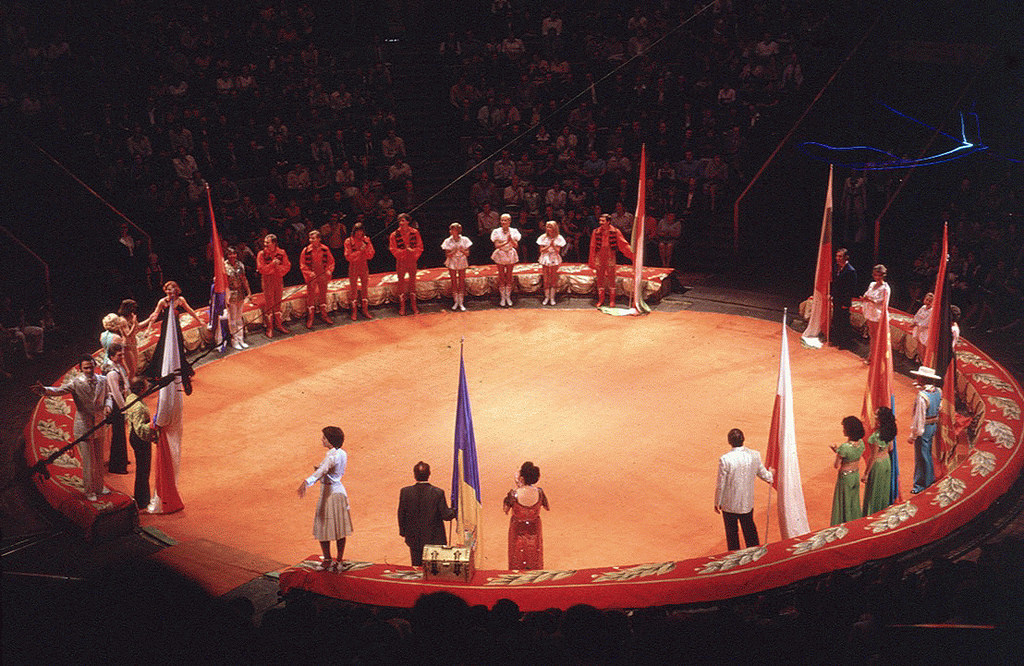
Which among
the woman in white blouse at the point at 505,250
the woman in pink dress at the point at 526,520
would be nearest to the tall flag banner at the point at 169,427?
the woman in pink dress at the point at 526,520

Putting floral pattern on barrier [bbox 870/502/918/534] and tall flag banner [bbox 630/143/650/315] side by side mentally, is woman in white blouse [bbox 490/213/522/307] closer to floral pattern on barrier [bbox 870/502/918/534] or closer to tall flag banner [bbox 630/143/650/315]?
tall flag banner [bbox 630/143/650/315]

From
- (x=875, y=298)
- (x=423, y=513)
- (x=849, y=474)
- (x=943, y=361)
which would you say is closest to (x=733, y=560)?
(x=849, y=474)

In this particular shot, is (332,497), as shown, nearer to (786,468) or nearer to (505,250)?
(786,468)

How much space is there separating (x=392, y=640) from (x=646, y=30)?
68.9 ft

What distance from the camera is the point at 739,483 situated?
9.32m

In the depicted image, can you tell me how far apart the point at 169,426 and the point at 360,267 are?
7.21 meters

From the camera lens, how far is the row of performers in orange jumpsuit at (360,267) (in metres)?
16.4

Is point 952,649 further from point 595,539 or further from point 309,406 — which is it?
point 309,406

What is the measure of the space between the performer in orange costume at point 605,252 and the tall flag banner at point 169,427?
28.2 feet

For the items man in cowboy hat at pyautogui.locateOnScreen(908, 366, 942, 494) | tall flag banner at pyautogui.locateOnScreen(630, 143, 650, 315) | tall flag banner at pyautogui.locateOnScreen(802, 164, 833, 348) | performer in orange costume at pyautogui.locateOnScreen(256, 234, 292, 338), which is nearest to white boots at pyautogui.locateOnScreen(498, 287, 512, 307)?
tall flag banner at pyautogui.locateOnScreen(630, 143, 650, 315)

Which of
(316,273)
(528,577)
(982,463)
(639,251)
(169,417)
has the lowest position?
(528,577)

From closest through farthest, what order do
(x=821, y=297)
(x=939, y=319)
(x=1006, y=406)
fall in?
(x=939, y=319)
(x=1006, y=406)
(x=821, y=297)

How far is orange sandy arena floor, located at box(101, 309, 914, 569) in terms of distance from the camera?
1052 centimetres

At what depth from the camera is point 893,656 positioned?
5480mm
